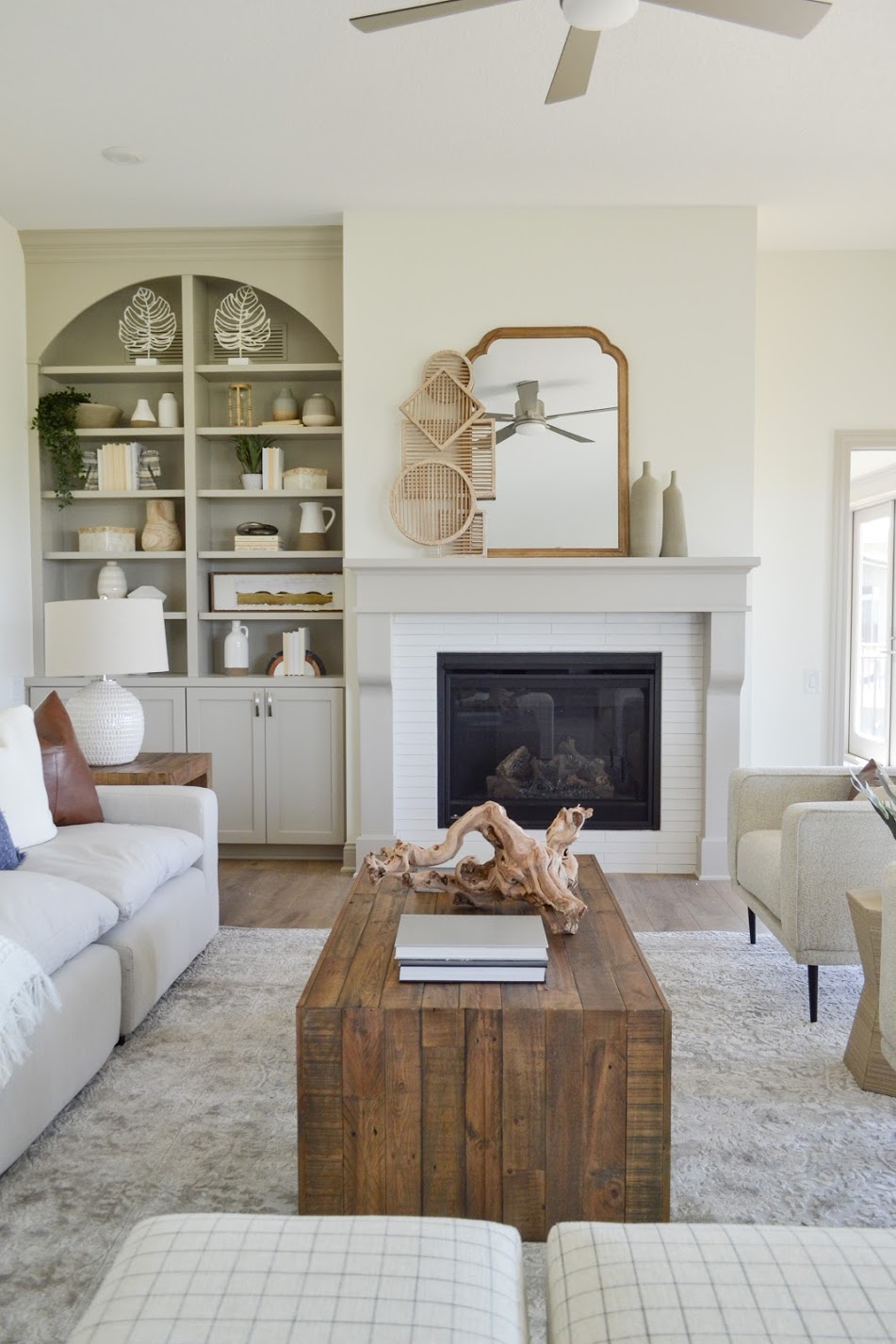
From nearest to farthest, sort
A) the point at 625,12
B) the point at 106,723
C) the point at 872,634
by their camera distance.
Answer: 1. the point at 625,12
2. the point at 106,723
3. the point at 872,634

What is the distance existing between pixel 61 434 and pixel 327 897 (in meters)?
2.48

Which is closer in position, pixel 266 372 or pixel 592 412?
pixel 592 412

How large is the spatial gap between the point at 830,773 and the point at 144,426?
11.3 feet

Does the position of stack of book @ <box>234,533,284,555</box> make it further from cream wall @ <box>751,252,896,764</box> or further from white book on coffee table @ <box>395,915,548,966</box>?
white book on coffee table @ <box>395,915,548,966</box>

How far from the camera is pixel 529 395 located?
434 centimetres

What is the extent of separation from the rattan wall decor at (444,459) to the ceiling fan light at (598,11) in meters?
2.20

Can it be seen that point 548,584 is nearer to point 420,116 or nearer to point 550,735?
point 550,735

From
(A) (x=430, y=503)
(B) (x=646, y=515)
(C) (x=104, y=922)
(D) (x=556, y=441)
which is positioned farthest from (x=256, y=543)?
(C) (x=104, y=922)

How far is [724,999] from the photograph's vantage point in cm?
290

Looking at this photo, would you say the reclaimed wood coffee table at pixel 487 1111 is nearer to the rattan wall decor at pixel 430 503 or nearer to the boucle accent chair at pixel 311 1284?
the boucle accent chair at pixel 311 1284

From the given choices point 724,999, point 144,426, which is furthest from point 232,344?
point 724,999

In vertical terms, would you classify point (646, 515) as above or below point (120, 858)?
above

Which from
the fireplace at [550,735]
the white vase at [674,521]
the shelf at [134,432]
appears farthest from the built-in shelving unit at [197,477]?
the white vase at [674,521]

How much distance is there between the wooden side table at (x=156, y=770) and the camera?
138 inches
